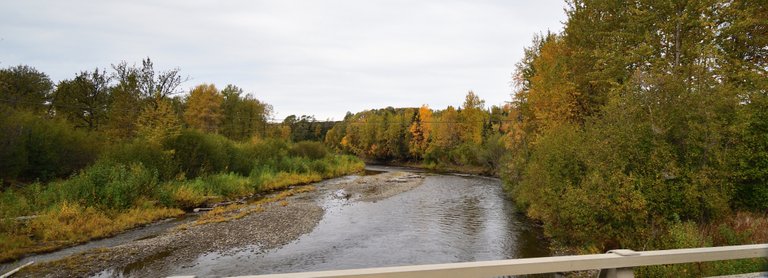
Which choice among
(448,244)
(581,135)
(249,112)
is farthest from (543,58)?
(249,112)

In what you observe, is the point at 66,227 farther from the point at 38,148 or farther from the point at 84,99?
the point at 84,99

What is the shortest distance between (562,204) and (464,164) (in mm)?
48829

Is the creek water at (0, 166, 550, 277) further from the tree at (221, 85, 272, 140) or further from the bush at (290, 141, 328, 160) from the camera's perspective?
the tree at (221, 85, 272, 140)

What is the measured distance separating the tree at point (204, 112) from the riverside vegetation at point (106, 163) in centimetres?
740

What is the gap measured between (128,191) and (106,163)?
3.27 meters

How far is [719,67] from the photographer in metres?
14.8

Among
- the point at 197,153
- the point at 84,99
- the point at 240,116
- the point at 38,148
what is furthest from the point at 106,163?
the point at 240,116

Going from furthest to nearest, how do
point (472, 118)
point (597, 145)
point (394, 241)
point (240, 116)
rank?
point (472, 118), point (240, 116), point (394, 241), point (597, 145)

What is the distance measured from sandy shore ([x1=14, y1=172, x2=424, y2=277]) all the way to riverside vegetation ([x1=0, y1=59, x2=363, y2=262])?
2.30m

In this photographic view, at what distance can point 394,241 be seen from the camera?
16656 mm

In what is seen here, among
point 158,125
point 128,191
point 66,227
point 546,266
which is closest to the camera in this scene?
point 546,266

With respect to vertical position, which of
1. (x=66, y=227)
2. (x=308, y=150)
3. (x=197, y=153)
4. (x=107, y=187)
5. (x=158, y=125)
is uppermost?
(x=158, y=125)

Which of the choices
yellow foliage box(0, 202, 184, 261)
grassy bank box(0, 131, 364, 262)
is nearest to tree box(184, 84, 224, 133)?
grassy bank box(0, 131, 364, 262)

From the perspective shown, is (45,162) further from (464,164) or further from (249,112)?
(464,164)
